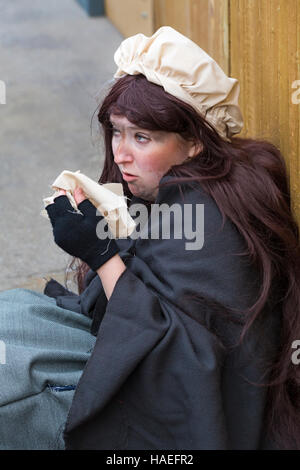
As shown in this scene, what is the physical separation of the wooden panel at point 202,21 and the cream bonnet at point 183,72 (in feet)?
3.60

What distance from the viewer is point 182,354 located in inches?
90.5

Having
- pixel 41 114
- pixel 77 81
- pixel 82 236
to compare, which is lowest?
pixel 82 236

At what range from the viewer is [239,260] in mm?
2422

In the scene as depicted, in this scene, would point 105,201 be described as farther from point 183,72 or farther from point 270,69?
point 270,69

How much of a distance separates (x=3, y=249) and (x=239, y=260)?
2065mm

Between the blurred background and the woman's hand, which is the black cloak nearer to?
the woman's hand

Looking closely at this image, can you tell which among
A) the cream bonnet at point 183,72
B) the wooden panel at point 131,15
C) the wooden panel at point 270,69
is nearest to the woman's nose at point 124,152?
the cream bonnet at point 183,72

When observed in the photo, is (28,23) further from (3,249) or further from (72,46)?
(3,249)

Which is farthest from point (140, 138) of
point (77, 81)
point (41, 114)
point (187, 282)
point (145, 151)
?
point (77, 81)

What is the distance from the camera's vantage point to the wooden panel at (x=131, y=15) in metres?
5.58

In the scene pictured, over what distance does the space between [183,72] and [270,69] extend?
54 cm

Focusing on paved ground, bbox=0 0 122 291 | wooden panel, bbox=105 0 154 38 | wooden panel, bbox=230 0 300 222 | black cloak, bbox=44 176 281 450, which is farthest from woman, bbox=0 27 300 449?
wooden panel, bbox=105 0 154 38

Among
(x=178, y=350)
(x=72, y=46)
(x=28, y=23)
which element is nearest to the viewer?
(x=178, y=350)
